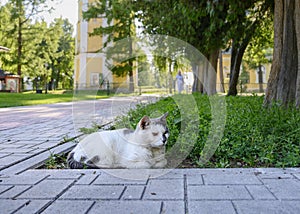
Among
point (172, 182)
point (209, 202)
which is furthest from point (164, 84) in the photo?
point (209, 202)

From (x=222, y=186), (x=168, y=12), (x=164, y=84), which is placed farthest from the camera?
(x=168, y=12)

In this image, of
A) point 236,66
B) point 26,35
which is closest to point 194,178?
point 236,66

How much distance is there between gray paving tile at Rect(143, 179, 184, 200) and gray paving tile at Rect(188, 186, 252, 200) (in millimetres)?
79

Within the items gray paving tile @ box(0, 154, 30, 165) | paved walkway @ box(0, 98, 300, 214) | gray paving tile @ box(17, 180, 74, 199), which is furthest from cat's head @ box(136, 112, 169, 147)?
gray paving tile @ box(0, 154, 30, 165)

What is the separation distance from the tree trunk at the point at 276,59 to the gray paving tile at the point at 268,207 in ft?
12.6

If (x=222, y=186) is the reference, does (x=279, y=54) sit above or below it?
above

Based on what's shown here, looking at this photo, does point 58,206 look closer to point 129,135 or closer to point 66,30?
point 129,135

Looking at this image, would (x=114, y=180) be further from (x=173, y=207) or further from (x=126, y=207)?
(x=173, y=207)

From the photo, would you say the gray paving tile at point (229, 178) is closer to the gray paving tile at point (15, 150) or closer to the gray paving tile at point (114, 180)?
the gray paving tile at point (114, 180)

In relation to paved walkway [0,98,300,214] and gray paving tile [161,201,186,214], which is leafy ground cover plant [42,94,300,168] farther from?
gray paving tile [161,201,186,214]

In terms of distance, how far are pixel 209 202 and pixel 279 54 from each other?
14.8 ft

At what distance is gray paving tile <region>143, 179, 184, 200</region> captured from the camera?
1806mm

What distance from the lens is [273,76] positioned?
5344 mm

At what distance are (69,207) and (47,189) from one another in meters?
0.38
